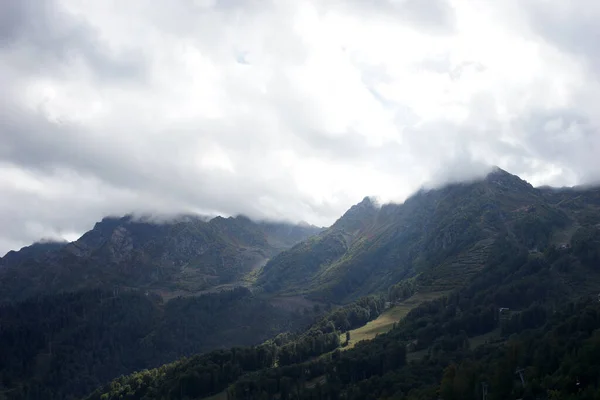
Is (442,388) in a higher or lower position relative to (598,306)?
lower

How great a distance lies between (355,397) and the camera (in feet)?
643

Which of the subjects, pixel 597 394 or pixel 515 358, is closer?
pixel 597 394

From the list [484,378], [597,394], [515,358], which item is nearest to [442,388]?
[484,378]

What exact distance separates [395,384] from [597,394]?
9403cm

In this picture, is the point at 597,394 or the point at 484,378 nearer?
the point at 597,394

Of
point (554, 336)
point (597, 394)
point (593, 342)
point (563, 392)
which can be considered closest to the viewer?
point (597, 394)

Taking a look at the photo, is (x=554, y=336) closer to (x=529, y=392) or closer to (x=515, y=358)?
(x=515, y=358)

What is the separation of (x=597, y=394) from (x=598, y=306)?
98.3 metres

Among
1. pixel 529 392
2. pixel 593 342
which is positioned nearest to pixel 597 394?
pixel 529 392

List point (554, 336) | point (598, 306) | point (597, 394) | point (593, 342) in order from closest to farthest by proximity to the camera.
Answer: point (597, 394) → point (593, 342) → point (554, 336) → point (598, 306)

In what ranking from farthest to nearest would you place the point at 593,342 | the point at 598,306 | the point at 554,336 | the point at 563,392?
the point at 598,306, the point at 554,336, the point at 593,342, the point at 563,392

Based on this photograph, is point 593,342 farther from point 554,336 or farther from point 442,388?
point 442,388

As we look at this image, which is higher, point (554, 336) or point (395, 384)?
point (554, 336)

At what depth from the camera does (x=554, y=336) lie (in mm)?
175625
